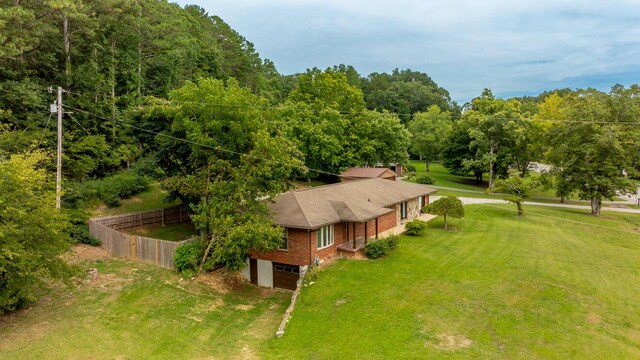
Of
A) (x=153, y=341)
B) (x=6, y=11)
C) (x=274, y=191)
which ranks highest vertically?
(x=6, y=11)

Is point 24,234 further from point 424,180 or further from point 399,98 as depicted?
point 399,98

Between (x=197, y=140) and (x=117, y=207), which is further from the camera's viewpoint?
(x=117, y=207)

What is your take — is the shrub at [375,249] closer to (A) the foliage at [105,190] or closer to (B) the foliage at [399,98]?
(A) the foliage at [105,190]

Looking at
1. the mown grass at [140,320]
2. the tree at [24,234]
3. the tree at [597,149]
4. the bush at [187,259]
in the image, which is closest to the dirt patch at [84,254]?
the mown grass at [140,320]

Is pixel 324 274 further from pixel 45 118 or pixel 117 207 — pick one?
pixel 45 118

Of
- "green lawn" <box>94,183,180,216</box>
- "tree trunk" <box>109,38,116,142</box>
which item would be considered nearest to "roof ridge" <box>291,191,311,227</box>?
"green lawn" <box>94,183,180,216</box>

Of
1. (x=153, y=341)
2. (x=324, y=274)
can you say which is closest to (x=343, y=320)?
(x=324, y=274)

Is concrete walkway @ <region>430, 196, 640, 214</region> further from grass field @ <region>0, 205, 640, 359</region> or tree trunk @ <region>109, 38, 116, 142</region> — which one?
tree trunk @ <region>109, 38, 116, 142</region>

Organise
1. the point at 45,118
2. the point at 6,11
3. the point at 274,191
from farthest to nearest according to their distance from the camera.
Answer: the point at 45,118
the point at 6,11
the point at 274,191
